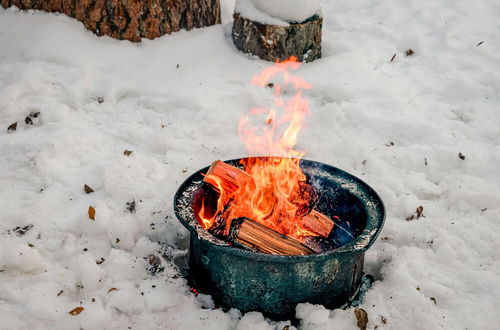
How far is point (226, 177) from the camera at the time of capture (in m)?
2.51

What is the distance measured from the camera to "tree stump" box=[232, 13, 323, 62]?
435 cm

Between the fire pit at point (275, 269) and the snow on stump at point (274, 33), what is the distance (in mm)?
2246

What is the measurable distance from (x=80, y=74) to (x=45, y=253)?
82.3 inches

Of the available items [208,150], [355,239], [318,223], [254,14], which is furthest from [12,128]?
[355,239]

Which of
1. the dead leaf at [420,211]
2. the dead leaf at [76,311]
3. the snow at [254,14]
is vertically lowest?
the dead leaf at [76,311]

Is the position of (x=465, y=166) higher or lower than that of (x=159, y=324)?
higher

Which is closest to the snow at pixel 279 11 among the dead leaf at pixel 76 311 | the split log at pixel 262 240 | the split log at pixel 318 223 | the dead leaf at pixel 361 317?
the split log at pixel 318 223

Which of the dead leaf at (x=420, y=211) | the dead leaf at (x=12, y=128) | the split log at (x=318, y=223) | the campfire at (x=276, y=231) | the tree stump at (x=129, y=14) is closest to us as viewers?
the campfire at (x=276, y=231)

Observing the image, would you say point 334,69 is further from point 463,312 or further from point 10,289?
point 10,289

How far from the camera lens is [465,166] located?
3.45m

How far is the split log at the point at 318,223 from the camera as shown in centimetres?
250

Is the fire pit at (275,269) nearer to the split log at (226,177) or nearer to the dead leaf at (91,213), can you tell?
the split log at (226,177)

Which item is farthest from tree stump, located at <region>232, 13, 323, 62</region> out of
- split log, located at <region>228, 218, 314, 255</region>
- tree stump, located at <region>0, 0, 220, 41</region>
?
split log, located at <region>228, 218, 314, 255</region>

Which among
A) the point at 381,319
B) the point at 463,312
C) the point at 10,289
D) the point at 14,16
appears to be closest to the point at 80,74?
the point at 14,16
